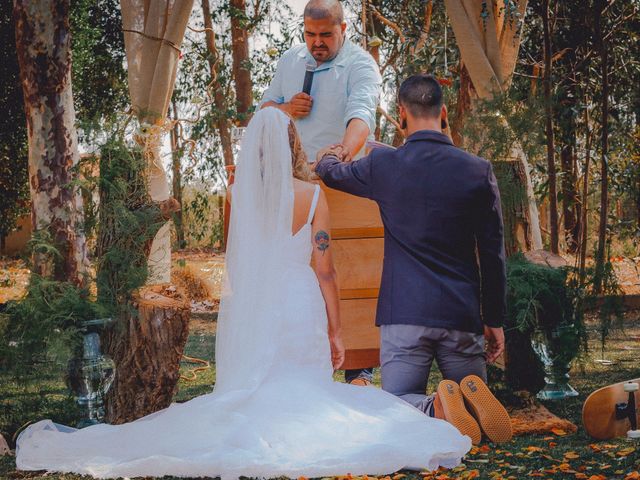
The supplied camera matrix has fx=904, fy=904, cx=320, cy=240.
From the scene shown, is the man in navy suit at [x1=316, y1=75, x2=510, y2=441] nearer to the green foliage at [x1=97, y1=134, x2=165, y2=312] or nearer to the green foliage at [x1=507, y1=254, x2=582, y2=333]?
the green foliage at [x1=507, y1=254, x2=582, y2=333]

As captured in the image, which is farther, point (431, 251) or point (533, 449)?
point (431, 251)

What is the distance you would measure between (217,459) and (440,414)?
1102 millimetres

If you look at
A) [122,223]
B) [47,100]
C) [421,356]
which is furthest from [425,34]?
[421,356]

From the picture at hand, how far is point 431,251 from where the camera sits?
4410 mm

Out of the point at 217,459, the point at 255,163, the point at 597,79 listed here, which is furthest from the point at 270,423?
the point at 597,79

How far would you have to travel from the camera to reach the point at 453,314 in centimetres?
438

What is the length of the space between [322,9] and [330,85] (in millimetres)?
533

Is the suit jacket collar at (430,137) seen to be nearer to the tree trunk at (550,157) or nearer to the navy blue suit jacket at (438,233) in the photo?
the navy blue suit jacket at (438,233)

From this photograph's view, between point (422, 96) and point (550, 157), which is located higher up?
point (550, 157)

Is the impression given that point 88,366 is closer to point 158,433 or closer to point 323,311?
point 158,433

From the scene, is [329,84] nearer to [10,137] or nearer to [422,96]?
[422,96]

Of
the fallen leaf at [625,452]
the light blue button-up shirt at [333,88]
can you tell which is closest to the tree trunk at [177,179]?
the light blue button-up shirt at [333,88]

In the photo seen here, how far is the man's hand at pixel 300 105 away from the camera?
18.5 feet

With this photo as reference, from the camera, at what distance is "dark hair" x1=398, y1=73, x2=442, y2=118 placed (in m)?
4.48
